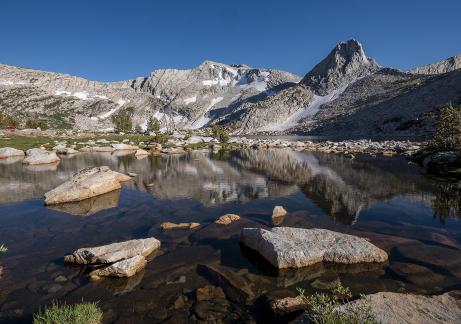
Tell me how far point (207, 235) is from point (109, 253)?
539 cm

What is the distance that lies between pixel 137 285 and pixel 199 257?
10.7ft

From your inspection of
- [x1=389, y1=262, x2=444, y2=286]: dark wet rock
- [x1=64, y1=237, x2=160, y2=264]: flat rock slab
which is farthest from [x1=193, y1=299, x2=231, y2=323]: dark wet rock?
[x1=389, y1=262, x2=444, y2=286]: dark wet rock

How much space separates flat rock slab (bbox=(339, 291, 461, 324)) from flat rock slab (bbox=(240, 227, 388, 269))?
3449mm

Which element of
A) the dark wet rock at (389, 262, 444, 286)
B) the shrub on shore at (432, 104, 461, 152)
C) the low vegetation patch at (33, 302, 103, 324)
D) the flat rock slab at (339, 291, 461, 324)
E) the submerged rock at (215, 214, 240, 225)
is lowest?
the submerged rock at (215, 214, 240, 225)

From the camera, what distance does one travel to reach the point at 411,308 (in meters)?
8.85

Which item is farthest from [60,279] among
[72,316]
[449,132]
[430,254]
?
[449,132]

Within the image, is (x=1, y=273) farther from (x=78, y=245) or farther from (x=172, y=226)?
(x=172, y=226)

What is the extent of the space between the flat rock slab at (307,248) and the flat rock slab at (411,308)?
3.45 meters

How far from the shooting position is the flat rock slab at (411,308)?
8.23 metres

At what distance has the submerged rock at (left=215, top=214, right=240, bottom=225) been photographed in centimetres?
1897

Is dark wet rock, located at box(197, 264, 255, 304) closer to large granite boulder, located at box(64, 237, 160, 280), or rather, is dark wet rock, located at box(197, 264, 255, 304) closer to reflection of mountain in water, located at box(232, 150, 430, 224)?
large granite boulder, located at box(64, 237, 160, 280)

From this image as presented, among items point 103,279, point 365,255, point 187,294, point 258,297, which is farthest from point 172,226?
point 365,255

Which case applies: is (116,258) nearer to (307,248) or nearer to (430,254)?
(307,248)

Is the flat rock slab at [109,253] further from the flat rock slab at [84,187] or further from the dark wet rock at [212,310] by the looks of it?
the flat rock slab at [84,187]
